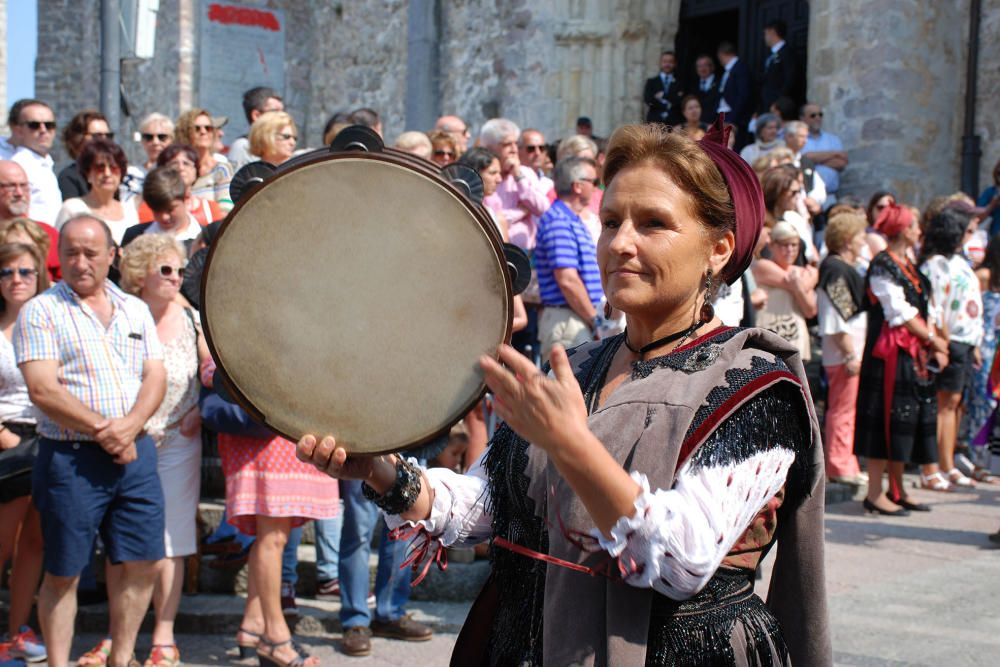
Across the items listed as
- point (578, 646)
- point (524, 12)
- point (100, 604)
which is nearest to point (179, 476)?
point (100, 604)

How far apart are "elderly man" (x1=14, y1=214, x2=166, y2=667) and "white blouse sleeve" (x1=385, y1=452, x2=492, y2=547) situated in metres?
2.30

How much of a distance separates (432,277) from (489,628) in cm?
69

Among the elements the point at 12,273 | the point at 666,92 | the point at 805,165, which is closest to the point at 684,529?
the point at 12,273

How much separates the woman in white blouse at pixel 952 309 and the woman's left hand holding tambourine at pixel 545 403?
6551mm

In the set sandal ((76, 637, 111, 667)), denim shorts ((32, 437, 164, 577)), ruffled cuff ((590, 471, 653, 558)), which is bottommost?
sandal ((76, 637, 111, 667))

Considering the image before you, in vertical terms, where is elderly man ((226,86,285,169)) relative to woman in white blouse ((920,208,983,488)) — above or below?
above

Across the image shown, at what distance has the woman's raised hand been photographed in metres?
2.01

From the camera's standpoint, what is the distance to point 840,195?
10.8 meters

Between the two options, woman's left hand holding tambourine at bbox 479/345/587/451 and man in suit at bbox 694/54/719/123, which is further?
man in suit at bbox 694/54/719/123

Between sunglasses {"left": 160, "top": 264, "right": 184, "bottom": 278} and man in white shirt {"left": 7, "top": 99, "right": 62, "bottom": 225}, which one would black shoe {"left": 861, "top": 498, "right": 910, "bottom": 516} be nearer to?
sunglasses {"left": 160, "top": 264, "right": 184, "bottom": 278}

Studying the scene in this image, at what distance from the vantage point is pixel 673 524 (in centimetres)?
182

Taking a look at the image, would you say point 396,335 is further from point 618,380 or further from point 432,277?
point 618,380

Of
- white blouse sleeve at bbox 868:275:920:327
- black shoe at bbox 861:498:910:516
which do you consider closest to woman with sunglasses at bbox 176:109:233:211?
white blouse sleeve at bbox 868:275:920:327

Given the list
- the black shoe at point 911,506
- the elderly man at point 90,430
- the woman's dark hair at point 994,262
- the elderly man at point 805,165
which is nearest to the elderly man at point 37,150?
the elderly man at point 90,430
